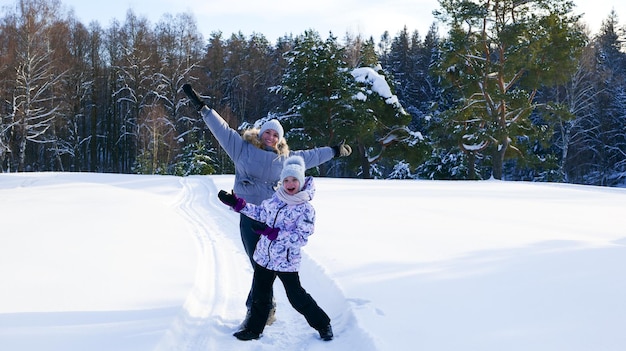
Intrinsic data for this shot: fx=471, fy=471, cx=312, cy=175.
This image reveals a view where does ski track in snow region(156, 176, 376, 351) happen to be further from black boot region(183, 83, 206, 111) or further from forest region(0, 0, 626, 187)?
forest region(0, 0, 626, 187)

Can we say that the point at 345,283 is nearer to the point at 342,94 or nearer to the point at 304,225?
the point at 304,225

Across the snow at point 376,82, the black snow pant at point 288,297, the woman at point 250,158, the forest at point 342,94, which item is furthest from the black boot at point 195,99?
the snow at point 376,82

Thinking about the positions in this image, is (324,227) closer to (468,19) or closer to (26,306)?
(26,306)

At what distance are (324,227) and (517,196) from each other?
726cm

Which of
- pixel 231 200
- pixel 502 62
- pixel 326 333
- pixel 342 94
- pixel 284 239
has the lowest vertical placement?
pixel 326 333

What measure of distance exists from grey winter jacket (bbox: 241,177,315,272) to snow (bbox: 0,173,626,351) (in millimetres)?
668

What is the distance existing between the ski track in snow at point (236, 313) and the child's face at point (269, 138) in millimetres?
1515

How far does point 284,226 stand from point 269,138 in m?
0.84

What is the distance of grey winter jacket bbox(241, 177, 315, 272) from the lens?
338 cm

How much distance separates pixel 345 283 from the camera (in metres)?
4.57

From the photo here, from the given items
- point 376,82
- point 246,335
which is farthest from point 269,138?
point 376,82

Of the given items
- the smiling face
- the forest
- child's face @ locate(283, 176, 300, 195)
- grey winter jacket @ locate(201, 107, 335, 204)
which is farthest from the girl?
the forest

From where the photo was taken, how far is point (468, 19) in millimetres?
21203

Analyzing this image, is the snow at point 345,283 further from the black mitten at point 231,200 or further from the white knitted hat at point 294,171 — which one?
the white knitted hat at point 294,171
